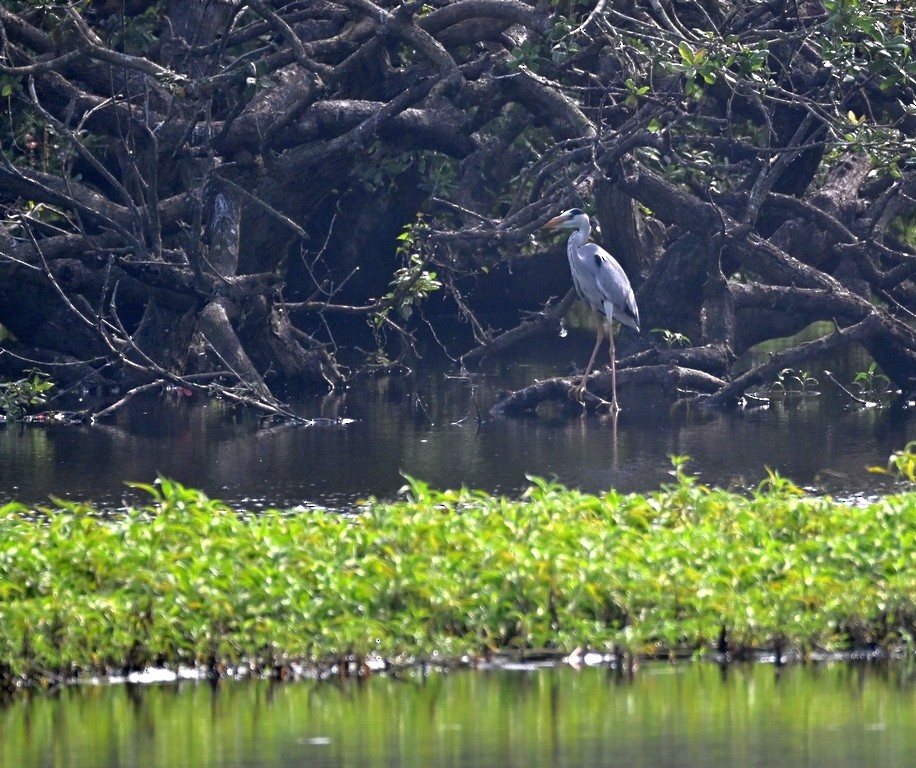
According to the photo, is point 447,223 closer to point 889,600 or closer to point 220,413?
point 220,413

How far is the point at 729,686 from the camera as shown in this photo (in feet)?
20.6

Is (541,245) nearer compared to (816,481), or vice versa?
(816,481)

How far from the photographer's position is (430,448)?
493 inches

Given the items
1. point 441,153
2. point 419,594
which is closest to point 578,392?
point 441,153

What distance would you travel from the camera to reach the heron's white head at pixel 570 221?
15430mm

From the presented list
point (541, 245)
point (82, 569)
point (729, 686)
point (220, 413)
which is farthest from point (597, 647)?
Result: point (541, 245)

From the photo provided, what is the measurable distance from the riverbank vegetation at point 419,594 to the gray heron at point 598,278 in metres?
8.10

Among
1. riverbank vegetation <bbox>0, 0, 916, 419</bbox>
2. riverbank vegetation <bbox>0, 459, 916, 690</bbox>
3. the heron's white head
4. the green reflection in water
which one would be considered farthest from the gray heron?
the green reflection in water

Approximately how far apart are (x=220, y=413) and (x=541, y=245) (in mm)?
5205

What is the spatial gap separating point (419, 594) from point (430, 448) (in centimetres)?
593

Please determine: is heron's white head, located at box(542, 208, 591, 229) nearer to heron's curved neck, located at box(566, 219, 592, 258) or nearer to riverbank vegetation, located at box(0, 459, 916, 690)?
heron's curved neck, located at box(566, 219, 592, 258)

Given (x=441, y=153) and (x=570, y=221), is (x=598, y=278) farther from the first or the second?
(x=441, y=153)

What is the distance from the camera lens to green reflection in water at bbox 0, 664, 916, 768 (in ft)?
18.0

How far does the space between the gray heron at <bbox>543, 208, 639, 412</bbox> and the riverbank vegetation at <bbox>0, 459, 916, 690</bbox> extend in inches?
319
